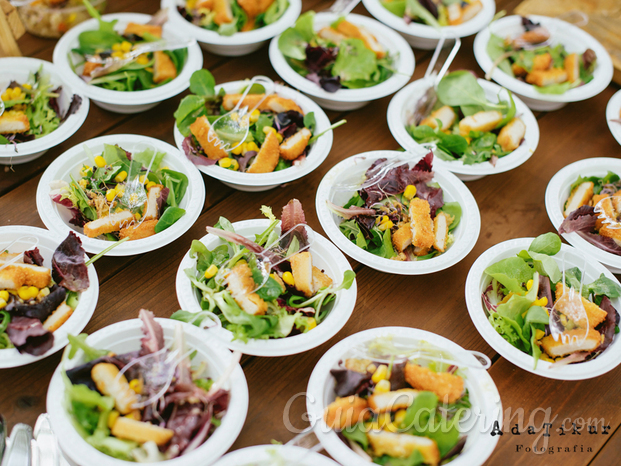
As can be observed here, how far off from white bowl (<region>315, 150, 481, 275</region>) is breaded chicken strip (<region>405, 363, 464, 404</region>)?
0.40 meters

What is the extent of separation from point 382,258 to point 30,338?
1190 millimetres

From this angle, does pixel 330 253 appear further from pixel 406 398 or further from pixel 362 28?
pixel 362 28

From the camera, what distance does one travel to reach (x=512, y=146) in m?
2.19

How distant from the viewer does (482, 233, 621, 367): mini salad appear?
1.58 m

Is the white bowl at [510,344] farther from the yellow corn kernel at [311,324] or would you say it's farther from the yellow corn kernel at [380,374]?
the yellow corn kernel at [311,324]

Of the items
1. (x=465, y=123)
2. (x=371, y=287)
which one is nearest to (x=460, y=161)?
(x=465, y=123)

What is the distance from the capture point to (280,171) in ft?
6.45

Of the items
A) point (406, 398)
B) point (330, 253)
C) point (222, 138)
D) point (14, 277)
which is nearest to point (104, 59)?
point (222, 138)

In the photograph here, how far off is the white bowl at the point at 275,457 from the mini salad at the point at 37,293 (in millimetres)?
669

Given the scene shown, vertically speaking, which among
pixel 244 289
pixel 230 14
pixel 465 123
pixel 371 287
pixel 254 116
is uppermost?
pixel 230 14

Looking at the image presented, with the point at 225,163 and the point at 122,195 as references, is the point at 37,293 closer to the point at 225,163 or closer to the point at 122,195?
the point at 122,195

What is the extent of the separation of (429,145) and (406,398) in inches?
46.0

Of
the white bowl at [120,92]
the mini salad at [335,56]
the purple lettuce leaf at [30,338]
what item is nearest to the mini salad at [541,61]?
the mini salad at [335,56]

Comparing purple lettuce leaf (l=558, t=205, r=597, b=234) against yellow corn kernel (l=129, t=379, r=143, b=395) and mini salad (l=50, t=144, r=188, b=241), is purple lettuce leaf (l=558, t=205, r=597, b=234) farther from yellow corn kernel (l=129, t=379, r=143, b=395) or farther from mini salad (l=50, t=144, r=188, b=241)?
yellow corn kernel (l=129, t=379, r=143, b=395)
